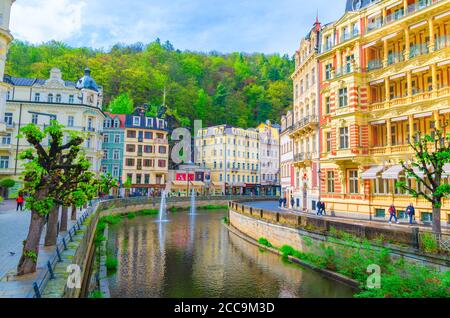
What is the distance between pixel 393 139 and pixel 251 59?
408 feet

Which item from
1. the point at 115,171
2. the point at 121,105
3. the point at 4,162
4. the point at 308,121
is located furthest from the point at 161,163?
the point at 308,121

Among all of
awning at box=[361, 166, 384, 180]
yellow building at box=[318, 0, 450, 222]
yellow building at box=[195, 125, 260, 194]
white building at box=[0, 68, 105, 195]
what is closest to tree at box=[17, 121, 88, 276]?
awning at box=[361, 166, 384, 180]

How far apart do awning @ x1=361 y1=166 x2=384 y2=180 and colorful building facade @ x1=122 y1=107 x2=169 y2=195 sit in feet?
151

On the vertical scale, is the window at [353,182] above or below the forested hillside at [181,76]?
below

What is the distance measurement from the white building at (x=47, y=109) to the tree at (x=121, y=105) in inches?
759

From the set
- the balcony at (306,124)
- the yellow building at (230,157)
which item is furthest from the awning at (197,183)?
the balcony at (306,124)

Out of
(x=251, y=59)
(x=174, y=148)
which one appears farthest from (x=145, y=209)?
(x=251, y=59)

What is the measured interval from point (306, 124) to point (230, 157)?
139ft

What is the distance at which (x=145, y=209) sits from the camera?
170 ft

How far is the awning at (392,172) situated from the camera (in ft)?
72.7

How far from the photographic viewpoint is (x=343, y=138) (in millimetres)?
26734

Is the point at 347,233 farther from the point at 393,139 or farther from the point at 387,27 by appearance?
the point at 387,27

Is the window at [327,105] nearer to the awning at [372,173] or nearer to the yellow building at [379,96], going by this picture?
the yellow building at [379,96]
